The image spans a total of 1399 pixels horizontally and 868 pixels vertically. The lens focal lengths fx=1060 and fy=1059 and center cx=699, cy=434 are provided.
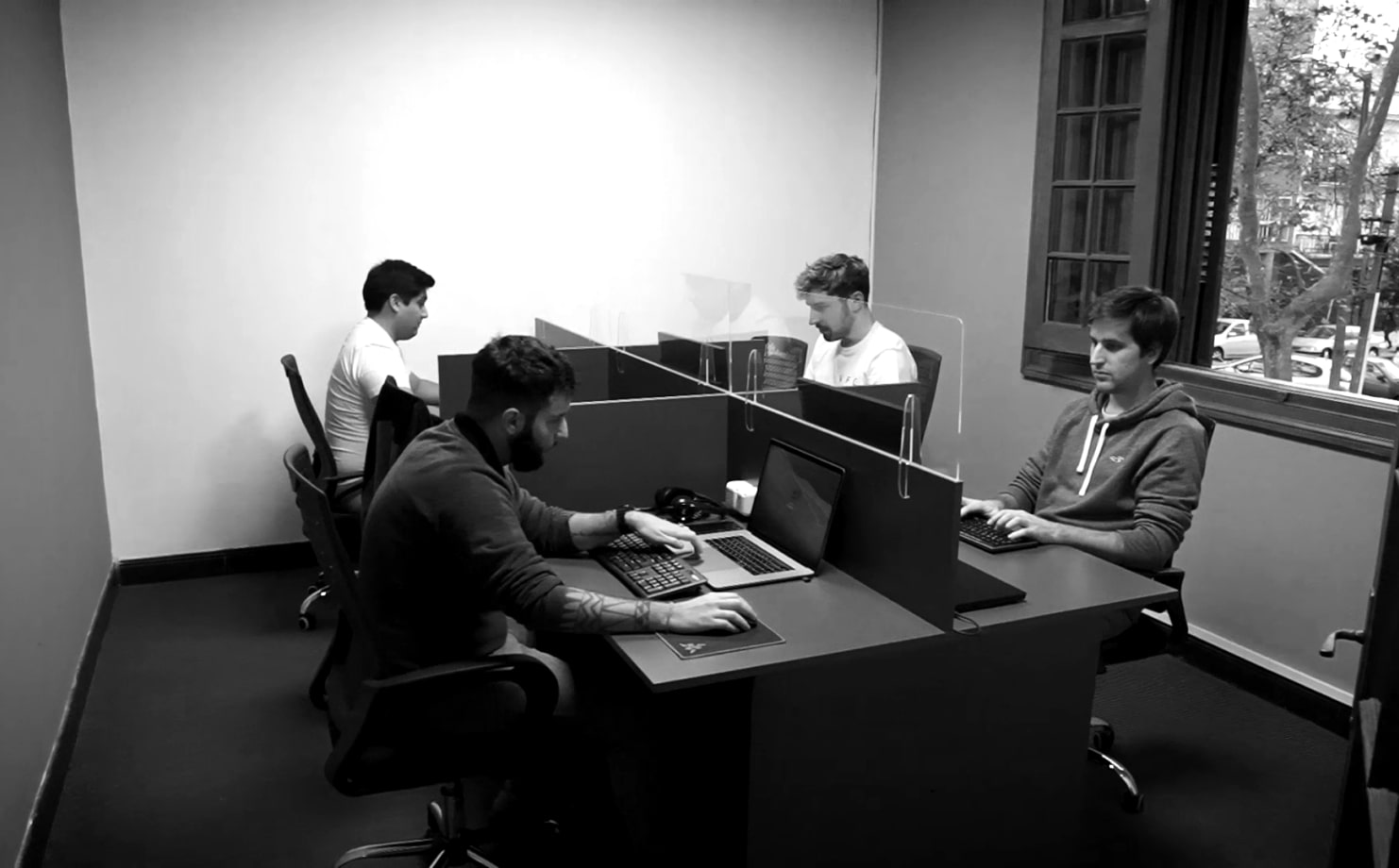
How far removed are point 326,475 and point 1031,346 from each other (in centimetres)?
→ 272

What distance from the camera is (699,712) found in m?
2.26

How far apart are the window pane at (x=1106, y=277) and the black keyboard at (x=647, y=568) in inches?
87.4

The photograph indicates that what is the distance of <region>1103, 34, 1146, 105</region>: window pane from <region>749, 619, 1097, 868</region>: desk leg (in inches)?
90.8

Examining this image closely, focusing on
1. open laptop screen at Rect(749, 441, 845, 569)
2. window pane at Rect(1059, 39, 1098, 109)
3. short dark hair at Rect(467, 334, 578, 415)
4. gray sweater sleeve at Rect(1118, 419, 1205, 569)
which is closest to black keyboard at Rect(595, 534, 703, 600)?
open laptop screen at Rect(749, 441, 845, 569)

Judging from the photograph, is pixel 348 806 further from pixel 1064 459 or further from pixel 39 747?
pixel 1064 459

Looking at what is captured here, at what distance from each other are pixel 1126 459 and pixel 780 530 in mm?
902

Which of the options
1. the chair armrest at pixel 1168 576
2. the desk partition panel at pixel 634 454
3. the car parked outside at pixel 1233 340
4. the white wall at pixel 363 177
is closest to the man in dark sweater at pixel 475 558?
the desk partition panel at pixel 634 454

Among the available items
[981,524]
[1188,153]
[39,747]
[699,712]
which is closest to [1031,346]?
[1188,153]

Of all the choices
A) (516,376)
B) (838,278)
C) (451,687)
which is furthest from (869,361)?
(451,687)

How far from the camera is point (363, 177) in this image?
14.4ft

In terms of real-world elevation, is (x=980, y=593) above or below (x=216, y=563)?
above

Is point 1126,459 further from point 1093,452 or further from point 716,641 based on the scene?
point 716,641

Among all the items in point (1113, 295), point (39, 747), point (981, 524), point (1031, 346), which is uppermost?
point (1113, 295)

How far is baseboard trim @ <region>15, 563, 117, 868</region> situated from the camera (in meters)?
2.38
